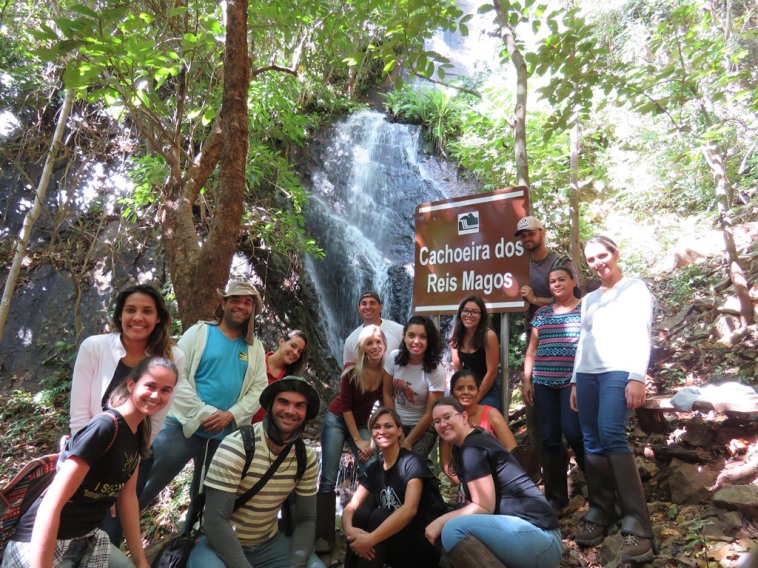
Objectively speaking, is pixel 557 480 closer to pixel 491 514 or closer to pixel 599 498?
A: pixel 599 498

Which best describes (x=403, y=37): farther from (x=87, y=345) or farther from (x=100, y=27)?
(x=87, y=345)

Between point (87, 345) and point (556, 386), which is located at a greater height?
point (87, 345)

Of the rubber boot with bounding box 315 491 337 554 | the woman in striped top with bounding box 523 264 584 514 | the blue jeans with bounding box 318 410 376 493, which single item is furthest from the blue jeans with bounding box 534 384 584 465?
the rubber boot with bounding box 315 491 337 554

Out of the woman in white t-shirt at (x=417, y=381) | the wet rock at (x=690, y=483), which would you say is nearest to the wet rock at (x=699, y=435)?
the wet rock at (x=690, y=483)

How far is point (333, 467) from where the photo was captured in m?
3.51

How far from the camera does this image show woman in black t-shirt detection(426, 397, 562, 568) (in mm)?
2385

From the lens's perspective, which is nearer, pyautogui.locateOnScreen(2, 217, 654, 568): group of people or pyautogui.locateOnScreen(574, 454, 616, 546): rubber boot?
pyautogui.locateOnScreen(2, 217, 654, 568): group of people

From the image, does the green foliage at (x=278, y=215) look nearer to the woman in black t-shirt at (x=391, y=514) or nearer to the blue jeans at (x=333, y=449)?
the blue jeans at (x=333, y=449)

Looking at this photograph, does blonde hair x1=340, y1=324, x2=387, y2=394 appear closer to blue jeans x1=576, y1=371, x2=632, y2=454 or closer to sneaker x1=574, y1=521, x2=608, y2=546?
blue jeans x1=576, y1=371, x2=632, y2=454

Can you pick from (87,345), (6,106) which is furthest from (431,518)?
(6,106)

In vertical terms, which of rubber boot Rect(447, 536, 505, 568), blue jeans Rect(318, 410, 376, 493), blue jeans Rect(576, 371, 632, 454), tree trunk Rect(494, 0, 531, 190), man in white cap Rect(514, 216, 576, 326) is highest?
tree trunk Rect(494, 0, 531, 190)

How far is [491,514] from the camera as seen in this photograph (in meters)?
2.50

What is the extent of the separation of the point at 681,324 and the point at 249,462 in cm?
637

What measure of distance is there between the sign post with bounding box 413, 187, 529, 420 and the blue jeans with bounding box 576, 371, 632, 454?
0.54 m
